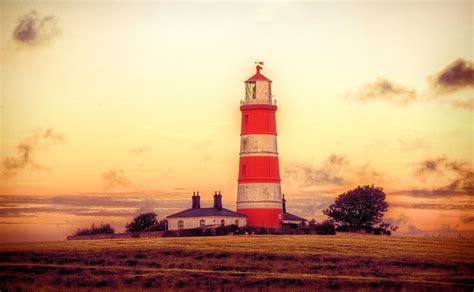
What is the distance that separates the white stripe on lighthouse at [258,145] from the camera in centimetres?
8006

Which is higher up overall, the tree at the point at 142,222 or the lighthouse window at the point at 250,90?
the lighthouse window at the point at 250,90

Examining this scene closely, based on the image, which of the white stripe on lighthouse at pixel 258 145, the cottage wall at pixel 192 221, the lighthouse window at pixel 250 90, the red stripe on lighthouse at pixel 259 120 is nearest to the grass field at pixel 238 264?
the cottage wall at pixel 192 221

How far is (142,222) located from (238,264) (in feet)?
83.0

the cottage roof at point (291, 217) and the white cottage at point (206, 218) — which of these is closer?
the white cottage at point (206, 218)

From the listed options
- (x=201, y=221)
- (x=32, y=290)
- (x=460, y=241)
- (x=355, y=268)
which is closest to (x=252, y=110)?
(x=201, y=221)

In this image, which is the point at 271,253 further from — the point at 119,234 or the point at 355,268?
the point at 119,234

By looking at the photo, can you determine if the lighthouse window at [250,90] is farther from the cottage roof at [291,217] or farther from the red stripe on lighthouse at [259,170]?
the cottage roof at [291,217]

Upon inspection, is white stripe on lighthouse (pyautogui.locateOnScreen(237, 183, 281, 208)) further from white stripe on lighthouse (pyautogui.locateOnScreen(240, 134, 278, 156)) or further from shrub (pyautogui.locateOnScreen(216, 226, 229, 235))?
shrub (pyautogui.locateOnScreen(216, 226, 229, 235))

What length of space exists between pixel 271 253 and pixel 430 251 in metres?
10.3

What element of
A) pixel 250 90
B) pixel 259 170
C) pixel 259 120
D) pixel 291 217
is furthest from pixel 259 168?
pixel 291 217

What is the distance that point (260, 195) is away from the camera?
79.9 metres

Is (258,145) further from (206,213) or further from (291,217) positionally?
(291,217)

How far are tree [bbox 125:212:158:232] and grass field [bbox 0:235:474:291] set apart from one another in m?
11.4

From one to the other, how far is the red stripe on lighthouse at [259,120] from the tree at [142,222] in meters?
10.3
